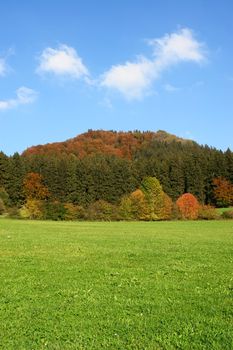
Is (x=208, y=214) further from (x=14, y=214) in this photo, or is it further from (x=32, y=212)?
(x=14, y=214)

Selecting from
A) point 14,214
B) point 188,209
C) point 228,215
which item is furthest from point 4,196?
point 228,215

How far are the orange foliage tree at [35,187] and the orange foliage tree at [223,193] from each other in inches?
2083

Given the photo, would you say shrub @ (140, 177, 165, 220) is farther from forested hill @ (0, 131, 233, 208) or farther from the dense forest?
forested hill @ (0, 131, 233, 208)

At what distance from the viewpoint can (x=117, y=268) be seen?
1784cm

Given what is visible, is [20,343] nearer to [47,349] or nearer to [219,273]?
[47,349]

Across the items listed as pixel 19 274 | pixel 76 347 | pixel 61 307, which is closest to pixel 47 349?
pixel 76 347

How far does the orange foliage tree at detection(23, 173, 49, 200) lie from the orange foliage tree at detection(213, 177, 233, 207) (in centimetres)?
5291

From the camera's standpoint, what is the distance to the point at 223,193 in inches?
5226

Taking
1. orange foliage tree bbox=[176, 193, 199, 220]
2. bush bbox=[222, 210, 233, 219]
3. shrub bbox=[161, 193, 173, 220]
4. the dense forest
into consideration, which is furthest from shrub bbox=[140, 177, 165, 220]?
the dense forest

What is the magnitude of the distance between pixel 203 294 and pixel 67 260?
9.56m

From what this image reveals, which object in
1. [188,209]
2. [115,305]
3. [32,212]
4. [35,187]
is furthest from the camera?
[35,187]

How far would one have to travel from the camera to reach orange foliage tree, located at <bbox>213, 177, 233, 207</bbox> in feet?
433

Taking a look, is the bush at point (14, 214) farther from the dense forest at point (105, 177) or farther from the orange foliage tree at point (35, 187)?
the orange foliage tree at point (35, 187)

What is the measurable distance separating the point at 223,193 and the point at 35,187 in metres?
58.0
